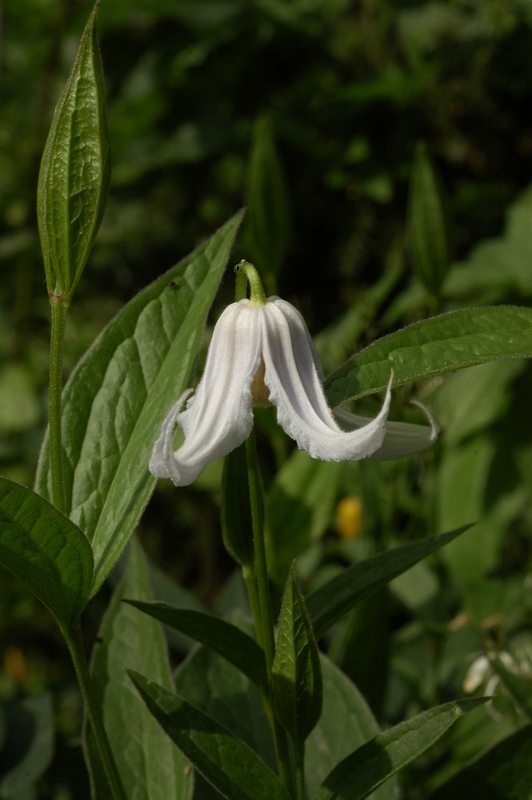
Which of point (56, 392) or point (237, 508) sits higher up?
point (56, 392)

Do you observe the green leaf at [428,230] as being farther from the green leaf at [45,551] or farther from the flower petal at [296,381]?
A: the green leaf at [45,551]

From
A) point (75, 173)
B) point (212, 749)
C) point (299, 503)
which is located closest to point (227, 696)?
point (212, 749)

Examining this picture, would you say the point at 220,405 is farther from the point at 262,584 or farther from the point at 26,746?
the point at 26,746

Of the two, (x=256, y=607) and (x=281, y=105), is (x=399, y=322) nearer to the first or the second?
(x=281, y=105)

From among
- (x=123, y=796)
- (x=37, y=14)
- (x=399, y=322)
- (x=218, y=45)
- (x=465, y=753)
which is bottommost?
(x=465, y=753)

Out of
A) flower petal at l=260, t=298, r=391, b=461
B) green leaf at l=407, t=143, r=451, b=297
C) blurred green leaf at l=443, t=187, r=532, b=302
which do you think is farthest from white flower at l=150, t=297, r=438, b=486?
blurred green leaf at l=443, t=187, r=532, b=302

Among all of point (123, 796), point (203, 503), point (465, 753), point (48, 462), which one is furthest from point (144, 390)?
point (203, 503)
